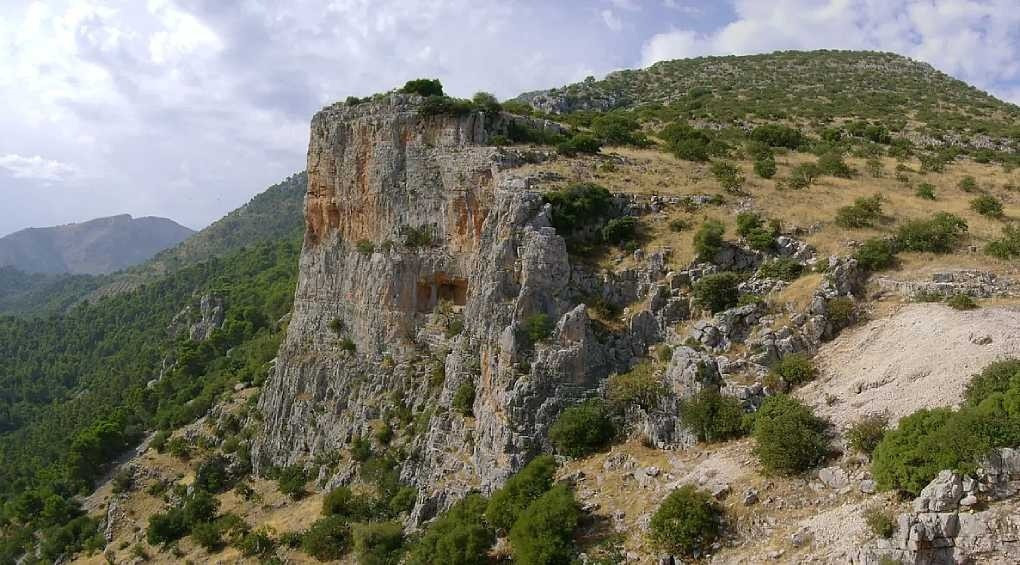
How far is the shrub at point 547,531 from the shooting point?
14930 mm

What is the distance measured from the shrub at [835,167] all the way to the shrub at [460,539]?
21744mm

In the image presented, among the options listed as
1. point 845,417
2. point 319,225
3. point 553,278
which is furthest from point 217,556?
point 845,417

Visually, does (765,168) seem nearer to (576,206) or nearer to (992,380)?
(576,206)

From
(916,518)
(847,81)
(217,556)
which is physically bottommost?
(217,556)

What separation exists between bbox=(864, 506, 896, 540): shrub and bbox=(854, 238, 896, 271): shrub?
393 inches

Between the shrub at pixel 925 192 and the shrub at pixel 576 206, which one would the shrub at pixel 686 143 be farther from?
the shrub at pixel 925 192

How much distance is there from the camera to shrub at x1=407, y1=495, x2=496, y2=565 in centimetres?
1658

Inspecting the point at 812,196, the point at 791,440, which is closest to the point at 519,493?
the point at 791,440

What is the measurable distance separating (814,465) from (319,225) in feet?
84.9

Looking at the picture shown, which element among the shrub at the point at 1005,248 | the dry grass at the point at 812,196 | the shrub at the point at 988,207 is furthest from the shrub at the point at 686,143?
the shrub at the point at 1005,248

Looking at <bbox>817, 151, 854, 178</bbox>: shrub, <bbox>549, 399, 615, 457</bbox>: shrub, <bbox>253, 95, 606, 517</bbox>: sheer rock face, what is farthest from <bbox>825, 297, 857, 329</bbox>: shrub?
<bbox>817, 151, 854, 178</bbox>: shrub

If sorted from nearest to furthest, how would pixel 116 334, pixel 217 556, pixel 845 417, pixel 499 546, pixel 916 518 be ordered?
pixel 916 518
pixel 845 417
pixel 499 546
pixel 217 556
pixel 116 334

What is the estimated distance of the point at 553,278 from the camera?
21.8 m

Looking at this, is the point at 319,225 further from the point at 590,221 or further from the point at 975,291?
the point at 975,291
